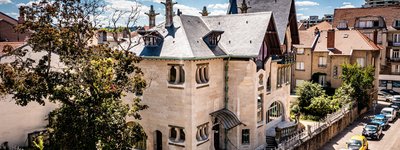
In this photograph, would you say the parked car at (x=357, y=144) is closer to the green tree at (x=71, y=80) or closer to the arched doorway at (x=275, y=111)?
the arched doorway at (x=275, y=111)

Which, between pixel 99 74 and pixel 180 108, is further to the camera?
pixel 180 108

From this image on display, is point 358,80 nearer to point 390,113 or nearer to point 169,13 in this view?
point 390,113

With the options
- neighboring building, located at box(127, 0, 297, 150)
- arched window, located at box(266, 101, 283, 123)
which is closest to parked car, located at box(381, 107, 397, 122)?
arched window, located at box(266, 101, 283, 123)

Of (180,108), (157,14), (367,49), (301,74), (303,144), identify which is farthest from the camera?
(301,74)

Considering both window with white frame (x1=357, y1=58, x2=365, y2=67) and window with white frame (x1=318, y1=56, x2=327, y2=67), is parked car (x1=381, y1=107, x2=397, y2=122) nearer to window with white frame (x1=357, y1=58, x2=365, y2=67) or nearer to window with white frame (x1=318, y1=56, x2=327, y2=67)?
window with white frame (x1=357, y1=58, x2=365, y2=67)

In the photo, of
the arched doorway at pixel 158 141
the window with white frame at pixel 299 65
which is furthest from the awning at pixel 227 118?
the window with white frame at pixel 299 65

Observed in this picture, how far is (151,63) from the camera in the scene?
91.0 ft

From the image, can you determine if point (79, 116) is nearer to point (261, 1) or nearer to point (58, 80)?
point (58, 80)

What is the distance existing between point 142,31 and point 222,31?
649cm

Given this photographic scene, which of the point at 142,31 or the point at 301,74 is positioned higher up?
the point at 142,31

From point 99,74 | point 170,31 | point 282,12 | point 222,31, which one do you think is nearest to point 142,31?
point 170,31

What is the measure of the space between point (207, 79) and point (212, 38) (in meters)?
3.46

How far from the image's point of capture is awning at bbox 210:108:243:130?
28.5 m

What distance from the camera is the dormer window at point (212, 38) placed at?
28.5 meters
